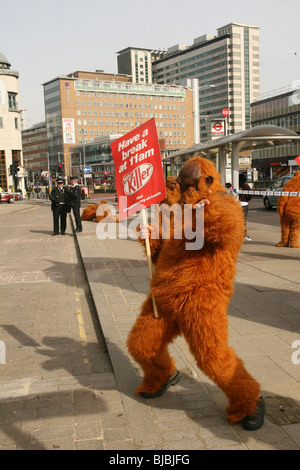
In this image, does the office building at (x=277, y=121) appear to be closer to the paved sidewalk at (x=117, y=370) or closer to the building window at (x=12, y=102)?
the building window at (x=12, y=102)

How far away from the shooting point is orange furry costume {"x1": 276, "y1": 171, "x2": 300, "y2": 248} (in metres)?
10.4

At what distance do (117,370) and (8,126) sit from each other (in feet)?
217

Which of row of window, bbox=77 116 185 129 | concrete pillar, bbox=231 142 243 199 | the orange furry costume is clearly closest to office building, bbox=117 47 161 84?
row of window, bbox=77 116 185 129

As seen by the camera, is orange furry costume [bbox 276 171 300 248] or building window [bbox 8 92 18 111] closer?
orange furry costume [bbox 276 171 300 248]

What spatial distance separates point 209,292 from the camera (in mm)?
2961

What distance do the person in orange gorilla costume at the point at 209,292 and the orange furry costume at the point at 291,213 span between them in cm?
778

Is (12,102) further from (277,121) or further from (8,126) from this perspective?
(277,121)

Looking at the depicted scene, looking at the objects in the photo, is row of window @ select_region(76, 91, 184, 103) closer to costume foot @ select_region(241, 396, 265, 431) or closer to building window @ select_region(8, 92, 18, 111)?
building window @ select_region(8, 92, 18, 111)

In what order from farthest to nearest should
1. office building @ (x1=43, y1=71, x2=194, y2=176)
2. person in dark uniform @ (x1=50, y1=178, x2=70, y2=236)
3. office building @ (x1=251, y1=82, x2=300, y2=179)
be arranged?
1. office building @ (x1=43, y1=71, x2=194, y2=176)
2. office building @ (x1=251, y1=82, x2=300, y2=179)
3. person in dark uniform @ (x1=50, y1=178, x2=70, y2=236)

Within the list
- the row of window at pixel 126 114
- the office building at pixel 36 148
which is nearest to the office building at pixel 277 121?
the row of window at pixel 126 114

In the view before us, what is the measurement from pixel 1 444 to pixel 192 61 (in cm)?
17007

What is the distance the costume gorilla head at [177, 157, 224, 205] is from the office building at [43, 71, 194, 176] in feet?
420

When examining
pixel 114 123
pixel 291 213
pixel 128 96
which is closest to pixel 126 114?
pixel 114 123
